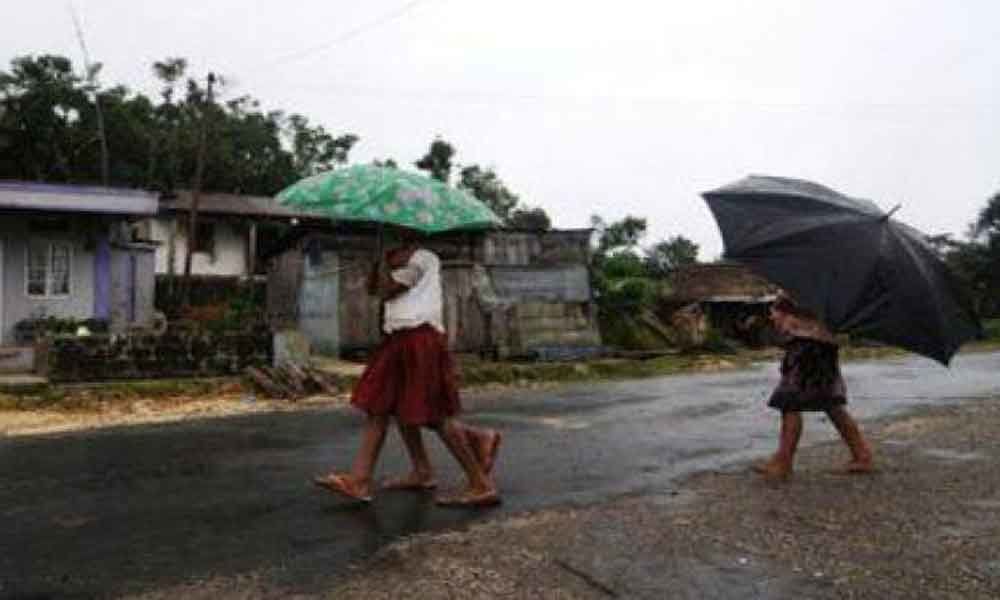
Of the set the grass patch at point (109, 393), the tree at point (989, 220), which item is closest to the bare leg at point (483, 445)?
the grass patch at point (109, 393)

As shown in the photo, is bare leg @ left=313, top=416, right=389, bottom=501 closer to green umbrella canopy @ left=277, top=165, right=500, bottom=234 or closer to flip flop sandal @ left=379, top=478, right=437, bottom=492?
flip flop sandal @ left=379, top=478, right=437, bottom=492

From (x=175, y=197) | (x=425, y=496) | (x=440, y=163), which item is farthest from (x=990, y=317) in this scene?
(x=425, y=496)

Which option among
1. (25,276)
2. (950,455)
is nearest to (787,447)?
(950,455)

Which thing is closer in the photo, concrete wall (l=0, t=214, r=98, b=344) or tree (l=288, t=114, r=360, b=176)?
concrete wall (l=0, t=214, r=98, b=344)

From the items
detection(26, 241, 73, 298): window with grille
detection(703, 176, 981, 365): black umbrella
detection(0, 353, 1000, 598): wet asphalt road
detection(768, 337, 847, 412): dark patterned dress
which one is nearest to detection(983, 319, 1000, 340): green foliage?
detection(0, 353, 1000, 598): wet asphalt road

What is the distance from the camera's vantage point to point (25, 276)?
742 inches

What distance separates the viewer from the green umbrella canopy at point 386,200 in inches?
257

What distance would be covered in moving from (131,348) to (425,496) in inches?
395

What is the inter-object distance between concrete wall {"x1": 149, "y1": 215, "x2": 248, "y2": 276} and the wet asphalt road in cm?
2394

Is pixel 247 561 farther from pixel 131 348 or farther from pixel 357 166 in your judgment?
pixel 131 348

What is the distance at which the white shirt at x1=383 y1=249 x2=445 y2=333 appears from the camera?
6.61 m

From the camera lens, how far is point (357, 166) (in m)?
7.01

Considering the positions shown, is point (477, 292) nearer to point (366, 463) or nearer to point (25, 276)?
point (25, 276)

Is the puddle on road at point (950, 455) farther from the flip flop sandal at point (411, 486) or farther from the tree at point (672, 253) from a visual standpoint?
the tree at point (672, 253)
